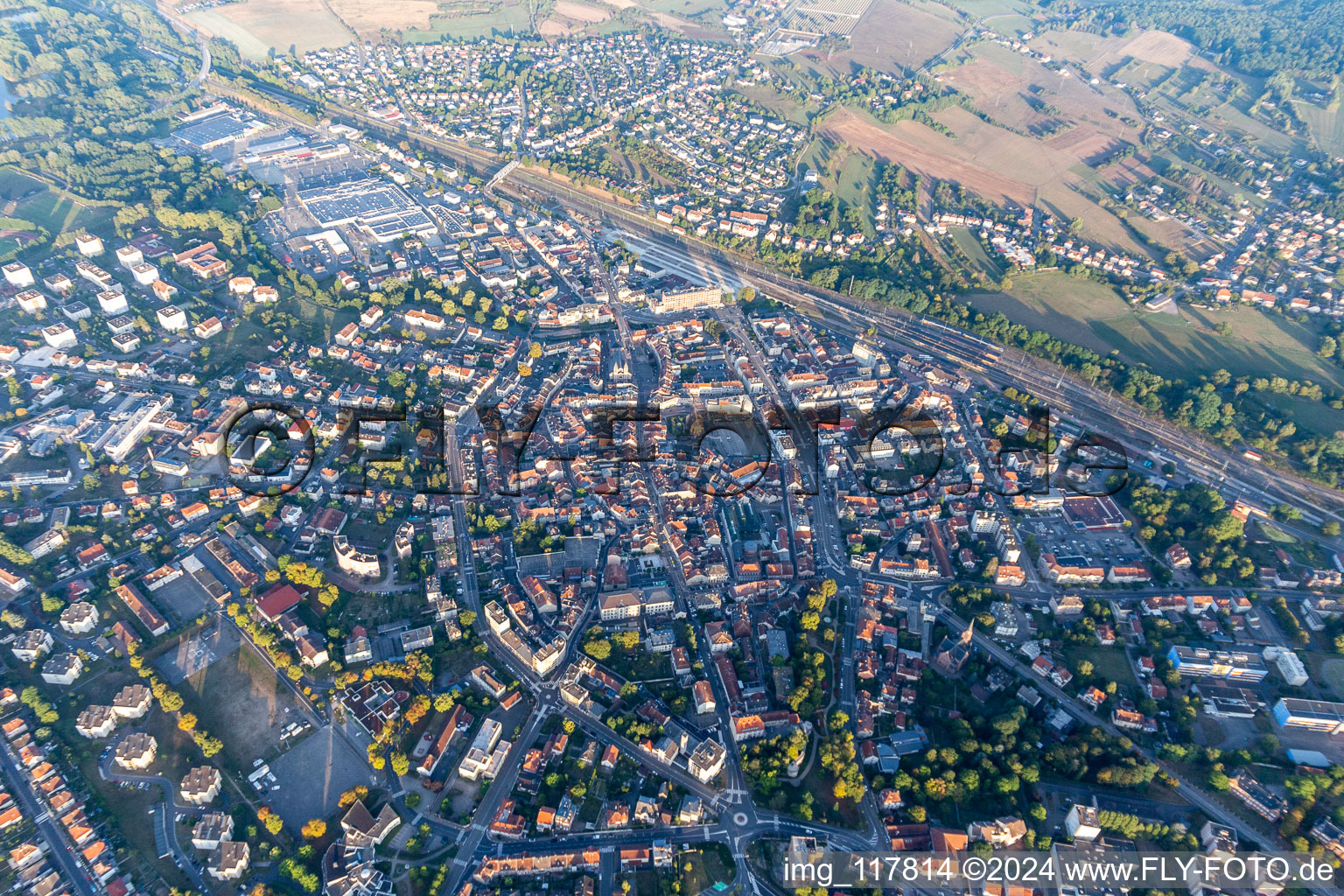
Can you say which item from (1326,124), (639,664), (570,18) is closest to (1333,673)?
(639,664)

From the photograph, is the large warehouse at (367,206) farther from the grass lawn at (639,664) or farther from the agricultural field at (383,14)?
the agricultural field at (383,14)

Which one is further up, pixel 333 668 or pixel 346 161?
pixel 346 161

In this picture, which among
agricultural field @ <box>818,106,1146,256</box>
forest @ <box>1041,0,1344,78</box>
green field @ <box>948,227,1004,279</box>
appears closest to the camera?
green field @ <box>948,227,1004,279</box>

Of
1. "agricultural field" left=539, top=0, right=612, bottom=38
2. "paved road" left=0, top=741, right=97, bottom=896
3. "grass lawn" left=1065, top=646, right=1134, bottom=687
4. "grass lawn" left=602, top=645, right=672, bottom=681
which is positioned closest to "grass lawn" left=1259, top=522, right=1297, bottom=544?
"grass lawn" left=1065, top=646, right=1134, bottom=687

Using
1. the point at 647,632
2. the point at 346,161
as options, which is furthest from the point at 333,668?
the point at 346,161

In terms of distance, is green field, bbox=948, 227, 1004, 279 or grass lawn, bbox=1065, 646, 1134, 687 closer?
grass lawn, bbox=1065, 646, 1134, 687

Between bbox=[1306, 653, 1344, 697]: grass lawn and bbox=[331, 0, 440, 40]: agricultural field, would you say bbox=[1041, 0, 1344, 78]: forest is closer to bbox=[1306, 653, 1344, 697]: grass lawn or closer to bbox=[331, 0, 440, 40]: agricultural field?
bbox=[1306, 653, 1344, 697]: grass lawn

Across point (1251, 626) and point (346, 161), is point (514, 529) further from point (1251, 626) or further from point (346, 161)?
point (346, 161)
